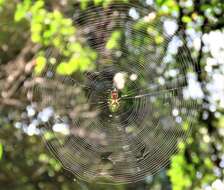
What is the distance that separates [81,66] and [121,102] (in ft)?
0.73

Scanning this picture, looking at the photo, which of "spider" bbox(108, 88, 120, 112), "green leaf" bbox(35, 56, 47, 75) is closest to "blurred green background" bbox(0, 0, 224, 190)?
"green leaf" bbox(35, 56, 47, 75)

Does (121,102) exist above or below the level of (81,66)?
below

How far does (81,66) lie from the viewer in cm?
151

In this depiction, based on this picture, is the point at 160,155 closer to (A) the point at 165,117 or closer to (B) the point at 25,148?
(A) the point at 165,117

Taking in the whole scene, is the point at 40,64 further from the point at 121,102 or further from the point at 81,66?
the point at 121,102

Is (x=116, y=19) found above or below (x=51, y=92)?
above

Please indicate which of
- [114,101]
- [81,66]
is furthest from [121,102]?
[81,66]

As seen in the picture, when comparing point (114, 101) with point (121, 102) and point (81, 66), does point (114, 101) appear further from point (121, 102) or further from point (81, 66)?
point (81, 66)

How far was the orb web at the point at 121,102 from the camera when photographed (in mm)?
1478

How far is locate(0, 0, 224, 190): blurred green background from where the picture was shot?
1.46 m

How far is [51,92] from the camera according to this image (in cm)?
154

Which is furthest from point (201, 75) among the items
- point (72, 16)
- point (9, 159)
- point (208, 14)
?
point (9, 159)

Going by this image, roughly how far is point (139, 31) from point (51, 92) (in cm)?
42

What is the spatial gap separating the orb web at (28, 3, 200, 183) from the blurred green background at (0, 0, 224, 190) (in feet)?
A: 0.05
